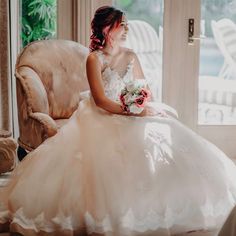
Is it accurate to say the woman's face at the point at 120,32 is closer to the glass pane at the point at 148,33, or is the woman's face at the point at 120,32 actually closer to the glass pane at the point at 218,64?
the glass pane at the point at 148,33

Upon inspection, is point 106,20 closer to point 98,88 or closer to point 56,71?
point 98,88

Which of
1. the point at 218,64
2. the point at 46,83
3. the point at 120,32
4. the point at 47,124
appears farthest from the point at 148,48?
the point at 47,124

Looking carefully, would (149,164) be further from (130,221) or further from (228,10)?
(228,10)

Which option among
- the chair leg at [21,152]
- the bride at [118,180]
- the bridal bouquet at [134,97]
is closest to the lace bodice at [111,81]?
the bride at [118,180]

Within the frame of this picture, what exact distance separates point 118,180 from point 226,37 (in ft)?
7.85

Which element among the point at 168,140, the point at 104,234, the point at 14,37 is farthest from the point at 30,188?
the point at 14,37

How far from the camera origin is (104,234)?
2.71m

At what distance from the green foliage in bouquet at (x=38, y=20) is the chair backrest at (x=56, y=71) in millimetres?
483

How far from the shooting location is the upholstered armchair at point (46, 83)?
3.60m

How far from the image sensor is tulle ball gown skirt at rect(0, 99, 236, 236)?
2740 millimetres

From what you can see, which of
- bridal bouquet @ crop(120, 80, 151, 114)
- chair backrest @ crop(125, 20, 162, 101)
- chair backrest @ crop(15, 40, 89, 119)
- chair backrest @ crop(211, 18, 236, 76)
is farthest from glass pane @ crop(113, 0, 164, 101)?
bridal bouquet @ crop(120, 80, 151, 114)

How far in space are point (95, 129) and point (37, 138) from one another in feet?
1.90

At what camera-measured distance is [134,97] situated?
10.1 ft

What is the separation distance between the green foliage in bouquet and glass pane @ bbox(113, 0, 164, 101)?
1.74ft
